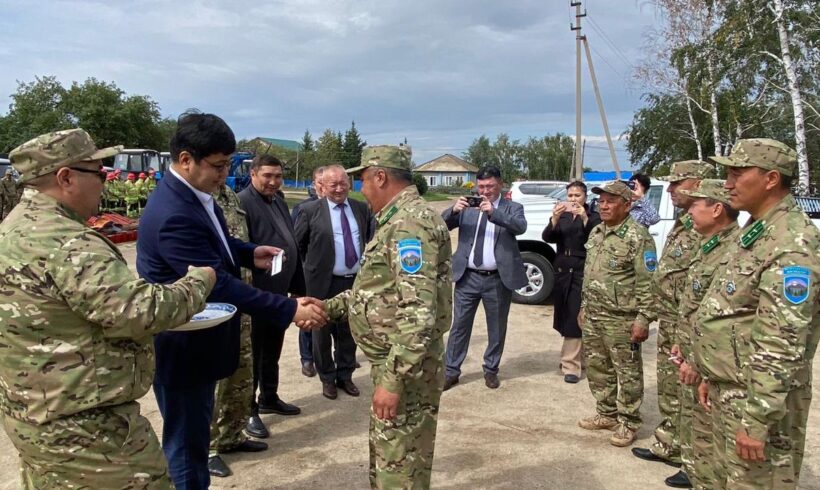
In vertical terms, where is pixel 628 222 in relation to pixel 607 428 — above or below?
above

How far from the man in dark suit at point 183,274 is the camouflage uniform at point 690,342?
1943 mm

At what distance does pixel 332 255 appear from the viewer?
4.70m

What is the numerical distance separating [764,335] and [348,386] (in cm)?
345

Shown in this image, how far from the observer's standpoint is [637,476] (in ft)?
11.5

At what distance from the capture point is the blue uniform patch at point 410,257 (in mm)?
2246

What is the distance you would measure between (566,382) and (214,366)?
3.67 m

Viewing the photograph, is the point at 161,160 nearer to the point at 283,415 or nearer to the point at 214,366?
the point at 283,415

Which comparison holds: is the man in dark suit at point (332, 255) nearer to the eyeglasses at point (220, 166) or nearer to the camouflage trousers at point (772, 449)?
the eyeglasses at point (220, 166)

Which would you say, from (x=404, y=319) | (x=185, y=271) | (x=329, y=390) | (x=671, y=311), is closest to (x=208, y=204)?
(x=185, y=271)

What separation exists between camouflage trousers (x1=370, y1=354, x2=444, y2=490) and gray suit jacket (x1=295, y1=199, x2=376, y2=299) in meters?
2.33

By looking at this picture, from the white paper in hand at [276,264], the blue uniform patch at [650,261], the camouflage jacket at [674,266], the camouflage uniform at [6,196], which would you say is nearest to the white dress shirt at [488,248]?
the blue uniform patch at [650,261]

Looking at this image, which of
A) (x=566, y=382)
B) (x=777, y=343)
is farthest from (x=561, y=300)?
(x=777, y=343)

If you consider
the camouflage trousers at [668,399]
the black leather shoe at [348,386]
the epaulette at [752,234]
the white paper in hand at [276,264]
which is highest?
the epaulette at [752,234]

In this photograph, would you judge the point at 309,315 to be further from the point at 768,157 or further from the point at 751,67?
the point at 751,67
